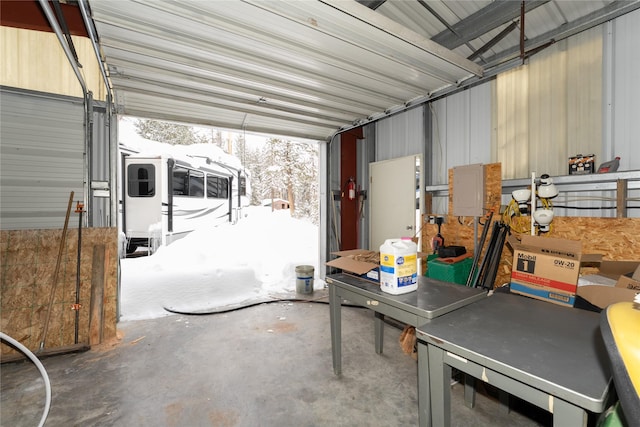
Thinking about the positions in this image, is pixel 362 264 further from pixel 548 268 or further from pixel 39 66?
pixel 39 66

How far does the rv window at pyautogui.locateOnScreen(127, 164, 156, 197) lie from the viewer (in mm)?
6635

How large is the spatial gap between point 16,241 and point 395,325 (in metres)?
4.41

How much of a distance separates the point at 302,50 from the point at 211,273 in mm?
4575

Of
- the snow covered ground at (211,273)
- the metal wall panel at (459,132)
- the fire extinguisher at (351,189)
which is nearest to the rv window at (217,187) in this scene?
the snow covered ground at (211,273)

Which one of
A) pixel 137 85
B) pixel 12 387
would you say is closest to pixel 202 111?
pixel 137 85

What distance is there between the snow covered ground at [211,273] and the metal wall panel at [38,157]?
1.67m

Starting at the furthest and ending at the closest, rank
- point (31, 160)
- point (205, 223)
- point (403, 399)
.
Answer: point (205, 223) → point (31, 160) → point (403, 399)

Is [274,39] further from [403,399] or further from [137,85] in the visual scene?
[403,399]

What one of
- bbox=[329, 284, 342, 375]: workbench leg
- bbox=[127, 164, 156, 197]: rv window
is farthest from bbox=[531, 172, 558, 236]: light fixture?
bbox=[127, 164, 156, 197]: rv window

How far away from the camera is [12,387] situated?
2.39 m

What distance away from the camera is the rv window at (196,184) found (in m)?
7.67

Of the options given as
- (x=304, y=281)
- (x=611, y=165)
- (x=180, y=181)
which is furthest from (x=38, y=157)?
(x=611, y=165)

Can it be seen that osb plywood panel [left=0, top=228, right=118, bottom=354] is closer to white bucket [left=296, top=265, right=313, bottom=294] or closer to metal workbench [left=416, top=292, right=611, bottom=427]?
white bucket [left=296, top=265, right=313, bottom=294]

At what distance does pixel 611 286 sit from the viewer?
1.87m
